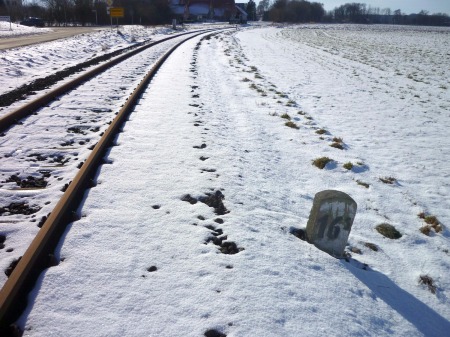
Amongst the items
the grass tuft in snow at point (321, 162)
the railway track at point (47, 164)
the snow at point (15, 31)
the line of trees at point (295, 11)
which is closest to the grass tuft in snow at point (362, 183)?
the grass tuft in snow at point (321, 162)

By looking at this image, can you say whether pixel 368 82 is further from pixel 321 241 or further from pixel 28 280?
pixel 28 280

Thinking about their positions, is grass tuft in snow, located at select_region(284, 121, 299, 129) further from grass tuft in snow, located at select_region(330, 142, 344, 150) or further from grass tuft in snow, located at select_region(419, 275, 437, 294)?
grass tuft in snow, located at select_region(419, 275, 437, 294)

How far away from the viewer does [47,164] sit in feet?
14.0

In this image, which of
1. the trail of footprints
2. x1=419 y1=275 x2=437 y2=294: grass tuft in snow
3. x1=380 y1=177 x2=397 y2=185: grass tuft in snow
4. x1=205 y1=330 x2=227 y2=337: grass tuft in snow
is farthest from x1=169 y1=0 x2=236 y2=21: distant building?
x1=205 y1=330 x2=227 y2=337: grass tuft in snow

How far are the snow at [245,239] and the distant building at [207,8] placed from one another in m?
92.8

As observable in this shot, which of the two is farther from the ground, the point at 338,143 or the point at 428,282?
the point at 338,143

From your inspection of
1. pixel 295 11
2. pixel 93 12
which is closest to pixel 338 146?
pixel 93 12

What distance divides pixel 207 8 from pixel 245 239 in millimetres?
102282

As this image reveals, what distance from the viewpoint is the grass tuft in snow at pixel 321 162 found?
17.1 feet

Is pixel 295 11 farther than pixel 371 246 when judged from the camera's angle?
Yes

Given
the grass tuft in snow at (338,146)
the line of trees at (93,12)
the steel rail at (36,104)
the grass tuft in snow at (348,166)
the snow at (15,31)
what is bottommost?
the grass tuft in snow at (348,166)

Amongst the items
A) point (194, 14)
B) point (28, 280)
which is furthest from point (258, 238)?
point (194, 14)

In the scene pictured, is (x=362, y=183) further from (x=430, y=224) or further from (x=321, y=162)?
(x=430, y=224)

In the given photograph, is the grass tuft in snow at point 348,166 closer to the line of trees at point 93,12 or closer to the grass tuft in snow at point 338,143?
the grass tuft in snow at point 338,143
